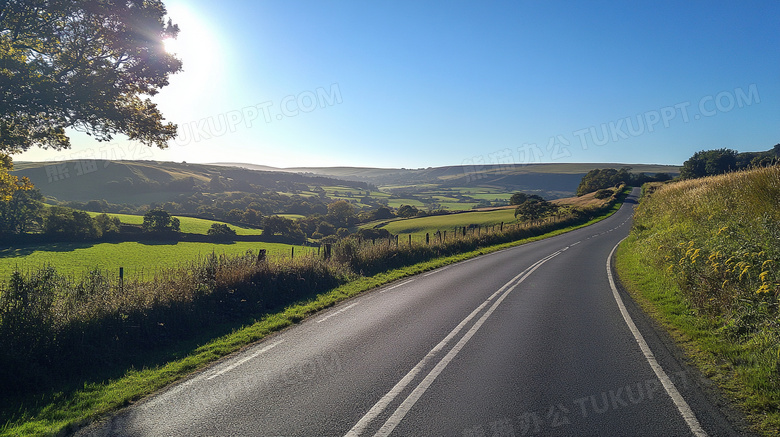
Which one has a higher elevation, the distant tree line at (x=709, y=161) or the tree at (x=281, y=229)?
the distant tree line at (x=709, y=161)

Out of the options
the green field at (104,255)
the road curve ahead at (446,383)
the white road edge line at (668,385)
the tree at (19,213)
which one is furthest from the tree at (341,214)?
the white road edge line at (668,385)

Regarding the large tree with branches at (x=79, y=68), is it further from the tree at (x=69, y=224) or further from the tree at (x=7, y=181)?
the tree at (x=69, y=224)

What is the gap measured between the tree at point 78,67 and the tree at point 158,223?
158ft

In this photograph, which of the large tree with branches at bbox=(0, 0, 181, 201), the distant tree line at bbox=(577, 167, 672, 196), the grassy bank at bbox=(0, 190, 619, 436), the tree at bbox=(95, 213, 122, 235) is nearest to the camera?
the grassy bank at bbox=(0, 190, 619, 436)

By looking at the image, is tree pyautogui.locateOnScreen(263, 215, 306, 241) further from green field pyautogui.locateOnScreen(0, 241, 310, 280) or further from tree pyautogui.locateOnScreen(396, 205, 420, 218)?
tree pyautogui.locateOnScreen(396, 205, 420, 218)

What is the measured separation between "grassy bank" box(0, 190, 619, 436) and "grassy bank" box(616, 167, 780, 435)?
26.4ft

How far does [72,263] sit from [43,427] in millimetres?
43971

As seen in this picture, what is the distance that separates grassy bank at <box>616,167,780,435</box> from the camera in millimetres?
4949

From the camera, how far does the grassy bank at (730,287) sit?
4949 millimetres

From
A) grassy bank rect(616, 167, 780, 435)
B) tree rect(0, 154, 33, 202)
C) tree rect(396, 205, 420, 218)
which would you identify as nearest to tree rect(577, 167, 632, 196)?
tree rect(396, 205, 420, 218)

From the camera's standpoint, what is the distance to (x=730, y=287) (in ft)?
23.4

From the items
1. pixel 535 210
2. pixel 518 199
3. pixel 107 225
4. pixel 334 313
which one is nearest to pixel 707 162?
pixel 518 199

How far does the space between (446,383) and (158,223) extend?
2486 inches

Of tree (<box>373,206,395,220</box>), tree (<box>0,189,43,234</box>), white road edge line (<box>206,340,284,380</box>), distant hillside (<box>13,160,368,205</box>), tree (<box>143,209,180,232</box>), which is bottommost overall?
tree (<box>373,206,395,220</box>)
